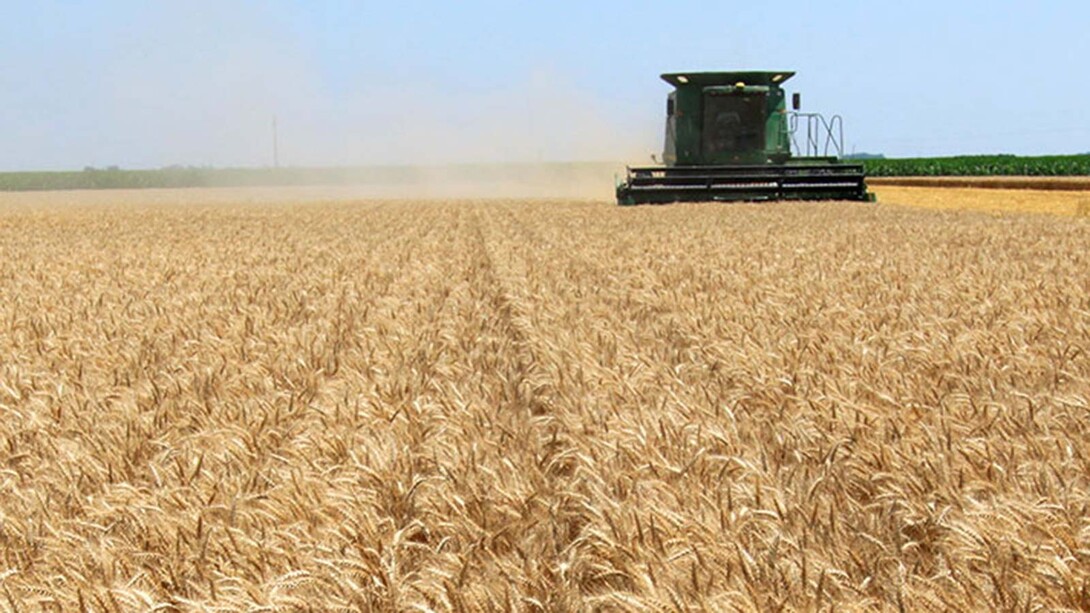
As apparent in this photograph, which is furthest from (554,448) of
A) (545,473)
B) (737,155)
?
(737,155)

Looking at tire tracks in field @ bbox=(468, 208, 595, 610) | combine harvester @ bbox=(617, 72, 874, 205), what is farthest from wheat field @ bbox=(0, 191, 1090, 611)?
combine harvester @ bbox=(617, 72, 874, 205)

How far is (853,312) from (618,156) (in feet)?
125

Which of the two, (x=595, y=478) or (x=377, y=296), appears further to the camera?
(x=377, y=296)

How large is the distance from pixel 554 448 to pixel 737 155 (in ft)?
71.5

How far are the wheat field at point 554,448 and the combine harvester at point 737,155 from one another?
608 inches

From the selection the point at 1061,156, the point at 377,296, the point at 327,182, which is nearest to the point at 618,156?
the point at 1061,156

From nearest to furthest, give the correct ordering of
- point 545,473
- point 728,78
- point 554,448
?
point 545,473 < point 554,448 < point 728,78

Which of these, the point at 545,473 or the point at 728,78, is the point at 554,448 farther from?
the point at 728,78

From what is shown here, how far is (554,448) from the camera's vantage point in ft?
12.7

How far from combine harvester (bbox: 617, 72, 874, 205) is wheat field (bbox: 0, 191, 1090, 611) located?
15.4m

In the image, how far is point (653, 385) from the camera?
16.1 ft

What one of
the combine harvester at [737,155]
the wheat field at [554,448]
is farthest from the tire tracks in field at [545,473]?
the combine harvester at [737,155]

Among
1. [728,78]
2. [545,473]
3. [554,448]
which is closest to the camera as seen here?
[545,473]

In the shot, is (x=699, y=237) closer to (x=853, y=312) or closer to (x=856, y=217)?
(x=856, y=217)
